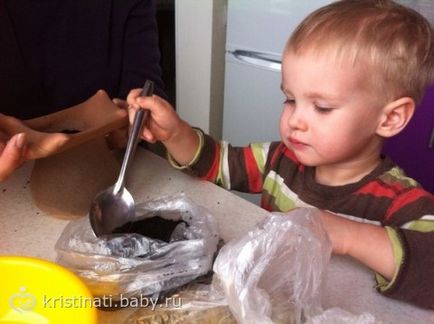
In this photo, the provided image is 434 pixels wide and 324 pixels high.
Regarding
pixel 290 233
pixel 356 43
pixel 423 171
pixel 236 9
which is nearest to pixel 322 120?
pixel 356 43

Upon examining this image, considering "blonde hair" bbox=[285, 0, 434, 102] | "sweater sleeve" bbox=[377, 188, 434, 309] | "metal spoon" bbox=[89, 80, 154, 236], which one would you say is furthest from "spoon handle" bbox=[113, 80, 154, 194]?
"sweater sleeve" bbox=[377, 188, 434, 309]

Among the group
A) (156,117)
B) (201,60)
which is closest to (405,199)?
(156,117)

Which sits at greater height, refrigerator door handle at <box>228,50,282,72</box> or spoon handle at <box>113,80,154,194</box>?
spoon handle at <box>113,80,154,194</box>

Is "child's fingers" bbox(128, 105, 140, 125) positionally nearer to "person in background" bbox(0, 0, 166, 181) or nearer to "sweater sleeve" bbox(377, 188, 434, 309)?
"person in background" bbox(0, 0, 166, 181)

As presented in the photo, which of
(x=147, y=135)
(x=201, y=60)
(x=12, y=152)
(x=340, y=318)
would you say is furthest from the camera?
(x=201, y=60)

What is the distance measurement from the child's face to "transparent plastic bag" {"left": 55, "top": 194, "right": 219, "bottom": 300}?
0.23m

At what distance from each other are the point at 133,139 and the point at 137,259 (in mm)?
205

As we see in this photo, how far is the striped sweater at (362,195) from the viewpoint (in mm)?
564

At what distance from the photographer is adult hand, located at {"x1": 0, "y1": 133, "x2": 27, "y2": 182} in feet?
1.83

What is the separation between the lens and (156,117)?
2.47 ft

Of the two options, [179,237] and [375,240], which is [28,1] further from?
[375,240]

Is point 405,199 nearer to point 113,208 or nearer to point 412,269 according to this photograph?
point 412,269

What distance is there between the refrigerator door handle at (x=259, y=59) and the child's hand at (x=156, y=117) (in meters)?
0.96

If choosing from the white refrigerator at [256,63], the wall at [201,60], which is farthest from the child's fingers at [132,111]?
the wall at [201,60]
